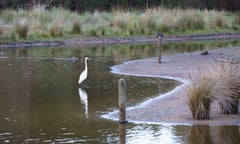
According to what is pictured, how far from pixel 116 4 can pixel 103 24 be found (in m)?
19.0

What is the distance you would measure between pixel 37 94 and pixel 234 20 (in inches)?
1244

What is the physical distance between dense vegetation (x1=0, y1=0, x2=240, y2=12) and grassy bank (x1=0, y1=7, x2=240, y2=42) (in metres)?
9.39

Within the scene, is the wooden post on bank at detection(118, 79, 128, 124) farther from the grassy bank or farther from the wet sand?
the grassy bank

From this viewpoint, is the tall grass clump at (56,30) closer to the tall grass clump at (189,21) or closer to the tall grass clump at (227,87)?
the tall grass clump at (189,21)

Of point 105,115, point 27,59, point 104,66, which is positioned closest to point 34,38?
point 27,59

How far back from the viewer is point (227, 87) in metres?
14.2

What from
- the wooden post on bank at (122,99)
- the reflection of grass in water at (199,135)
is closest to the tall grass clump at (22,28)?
the wooden post on bank at (122,99)

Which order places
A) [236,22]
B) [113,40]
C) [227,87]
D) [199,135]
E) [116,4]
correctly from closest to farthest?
[199,135] → [227,87] → [113,40] → [236,22] → [116,4]

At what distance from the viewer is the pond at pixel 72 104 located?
1293cm

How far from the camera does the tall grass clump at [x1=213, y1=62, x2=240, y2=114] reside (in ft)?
46.3

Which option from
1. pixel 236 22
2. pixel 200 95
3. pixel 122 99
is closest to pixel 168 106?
pixel 200 95

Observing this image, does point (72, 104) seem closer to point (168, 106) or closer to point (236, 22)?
point (168, 106)

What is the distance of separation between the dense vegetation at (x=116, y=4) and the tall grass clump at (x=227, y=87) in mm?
40280

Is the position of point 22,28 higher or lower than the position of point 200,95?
lower
